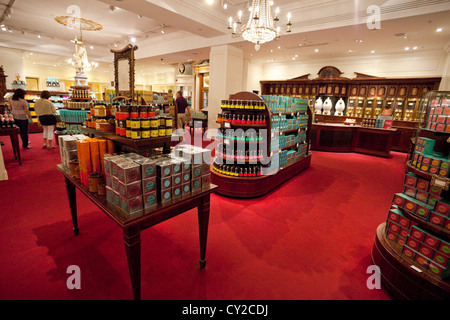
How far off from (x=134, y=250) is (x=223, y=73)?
26.1ft

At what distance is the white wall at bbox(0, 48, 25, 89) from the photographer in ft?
37.4

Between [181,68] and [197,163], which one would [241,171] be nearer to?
[197,163]

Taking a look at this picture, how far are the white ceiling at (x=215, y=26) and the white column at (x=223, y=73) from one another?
381 millimetres

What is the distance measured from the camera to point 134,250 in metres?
1.65

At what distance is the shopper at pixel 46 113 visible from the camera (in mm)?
6520

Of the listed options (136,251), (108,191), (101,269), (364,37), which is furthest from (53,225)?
(364,37)

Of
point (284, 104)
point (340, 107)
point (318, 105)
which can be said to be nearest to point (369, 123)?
point (340, 107)

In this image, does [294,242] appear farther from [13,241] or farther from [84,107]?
[84,107]

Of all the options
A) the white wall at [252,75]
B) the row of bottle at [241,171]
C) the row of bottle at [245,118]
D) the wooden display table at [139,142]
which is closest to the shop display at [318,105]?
the white wall at [252,75]

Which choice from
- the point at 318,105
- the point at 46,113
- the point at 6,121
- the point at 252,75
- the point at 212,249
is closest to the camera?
the point at 212,249

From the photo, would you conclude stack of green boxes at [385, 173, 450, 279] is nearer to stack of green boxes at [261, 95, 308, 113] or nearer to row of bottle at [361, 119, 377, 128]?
stack of green boxes at [261, 95, 308, 113]

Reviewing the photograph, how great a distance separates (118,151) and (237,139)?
219 centimetres

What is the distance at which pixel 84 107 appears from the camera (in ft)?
21.0
